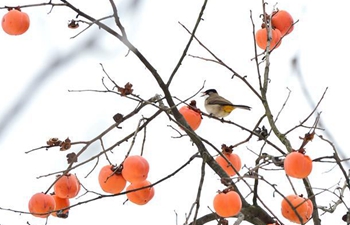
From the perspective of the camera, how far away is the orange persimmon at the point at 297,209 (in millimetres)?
1525

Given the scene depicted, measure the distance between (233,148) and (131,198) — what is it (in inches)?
14.6

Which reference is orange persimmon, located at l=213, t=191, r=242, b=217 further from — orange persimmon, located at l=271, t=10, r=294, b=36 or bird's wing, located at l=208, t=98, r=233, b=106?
bird's wing, located at l=208, t=98, r=233, b=106

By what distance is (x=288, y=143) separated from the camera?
1622 mm

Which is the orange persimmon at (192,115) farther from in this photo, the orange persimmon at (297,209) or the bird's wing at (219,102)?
the bird's wing at (219,102)

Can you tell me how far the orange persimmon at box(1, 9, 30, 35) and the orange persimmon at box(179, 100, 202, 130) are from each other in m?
0.62

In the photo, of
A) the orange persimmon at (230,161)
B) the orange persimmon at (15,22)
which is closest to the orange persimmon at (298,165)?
the orange persimmon at (230,161)

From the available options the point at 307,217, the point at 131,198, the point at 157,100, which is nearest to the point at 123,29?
the point at 157,100

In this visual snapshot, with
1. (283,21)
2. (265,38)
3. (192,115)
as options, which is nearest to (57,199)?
(192,115)

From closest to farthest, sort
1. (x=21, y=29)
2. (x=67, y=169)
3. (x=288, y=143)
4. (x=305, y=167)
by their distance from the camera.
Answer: (x=305, y=167)
(x=67, y=169)
(x=288, y=143)
(x=21, y=29)

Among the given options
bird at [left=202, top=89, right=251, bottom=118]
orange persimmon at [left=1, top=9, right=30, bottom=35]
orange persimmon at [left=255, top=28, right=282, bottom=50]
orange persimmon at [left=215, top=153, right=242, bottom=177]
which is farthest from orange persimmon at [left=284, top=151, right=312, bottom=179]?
bird at [left=202, top=89, right=251, bottom=118]

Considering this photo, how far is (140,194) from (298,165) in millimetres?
462

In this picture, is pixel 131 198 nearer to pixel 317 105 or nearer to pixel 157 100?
pixel 157 100

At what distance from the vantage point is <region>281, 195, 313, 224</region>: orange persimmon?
1525 mm

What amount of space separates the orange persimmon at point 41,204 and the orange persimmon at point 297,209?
666mm
